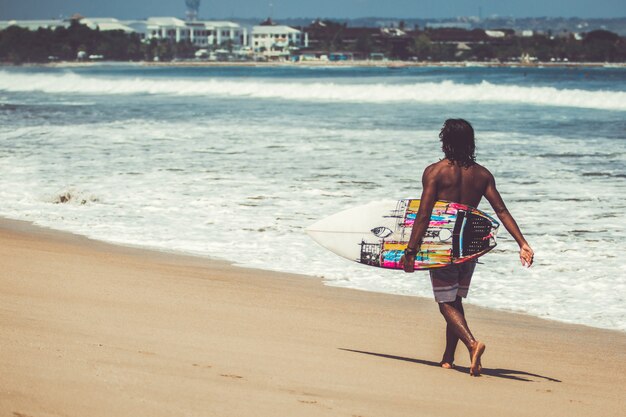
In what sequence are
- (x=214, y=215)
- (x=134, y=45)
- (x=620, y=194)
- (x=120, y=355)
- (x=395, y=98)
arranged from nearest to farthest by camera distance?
1. (x=120, y=355)
2. (x=214, y=215)
3. (x=620, y=194)
4. (x=395, y=98)
5. (x=134, y=45)

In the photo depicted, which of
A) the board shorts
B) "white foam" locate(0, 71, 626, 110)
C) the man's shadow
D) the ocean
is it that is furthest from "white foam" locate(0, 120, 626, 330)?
"white foam" locate(0, 71, 626, 110)

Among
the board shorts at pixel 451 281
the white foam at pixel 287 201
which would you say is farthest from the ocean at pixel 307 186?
the board shorts at pixel 451 281

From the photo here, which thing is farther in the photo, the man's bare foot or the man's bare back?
the man's bare back

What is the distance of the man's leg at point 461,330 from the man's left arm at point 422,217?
27cm

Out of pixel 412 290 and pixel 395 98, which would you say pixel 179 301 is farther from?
pixel 395 98

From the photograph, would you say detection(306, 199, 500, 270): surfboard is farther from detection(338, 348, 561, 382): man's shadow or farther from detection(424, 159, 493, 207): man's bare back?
detection(338, 348, 561, 382): man's shadow

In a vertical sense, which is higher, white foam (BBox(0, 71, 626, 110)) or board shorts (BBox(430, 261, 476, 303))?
board shorts (BBox(430, 261, 476, 303))

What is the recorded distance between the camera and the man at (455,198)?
177 inches

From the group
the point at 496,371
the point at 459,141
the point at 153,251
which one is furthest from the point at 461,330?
the point at 153,251

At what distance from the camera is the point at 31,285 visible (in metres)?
5.68

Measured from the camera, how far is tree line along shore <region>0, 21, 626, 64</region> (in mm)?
145375

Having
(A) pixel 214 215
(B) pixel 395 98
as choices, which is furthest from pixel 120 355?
(B) pixel 395 98

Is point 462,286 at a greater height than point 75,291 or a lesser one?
greater

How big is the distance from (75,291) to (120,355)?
5.61 ft
